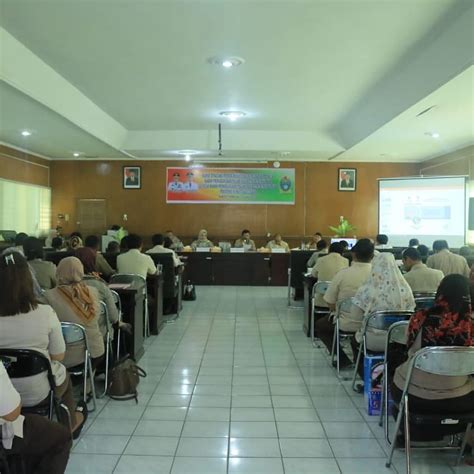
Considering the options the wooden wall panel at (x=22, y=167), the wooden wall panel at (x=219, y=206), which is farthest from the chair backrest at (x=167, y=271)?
the wooden wall panel at (x=219, y=206)

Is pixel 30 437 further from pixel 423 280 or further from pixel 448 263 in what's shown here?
pixel 448 263

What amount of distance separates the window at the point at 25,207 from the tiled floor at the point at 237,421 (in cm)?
560

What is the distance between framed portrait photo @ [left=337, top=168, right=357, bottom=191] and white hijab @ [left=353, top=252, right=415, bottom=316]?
8.41 m

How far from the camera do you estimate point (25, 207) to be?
10.5 m

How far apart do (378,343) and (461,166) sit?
7030 mm

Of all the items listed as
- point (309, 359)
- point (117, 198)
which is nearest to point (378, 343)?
point (309, 359)

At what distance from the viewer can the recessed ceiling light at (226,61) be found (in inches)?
206

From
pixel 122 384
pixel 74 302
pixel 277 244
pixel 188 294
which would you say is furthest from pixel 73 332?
pixel 277 244

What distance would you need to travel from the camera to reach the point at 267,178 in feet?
38.7

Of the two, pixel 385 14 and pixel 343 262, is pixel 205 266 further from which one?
pixel 385 14

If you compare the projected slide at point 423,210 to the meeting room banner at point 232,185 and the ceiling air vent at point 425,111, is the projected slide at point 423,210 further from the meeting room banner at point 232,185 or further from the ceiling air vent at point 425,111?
the ceiling air vent at point 425,111

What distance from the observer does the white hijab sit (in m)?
3.66

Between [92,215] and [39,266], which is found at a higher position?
[92,215]

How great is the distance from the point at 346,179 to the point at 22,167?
7.68 meters
